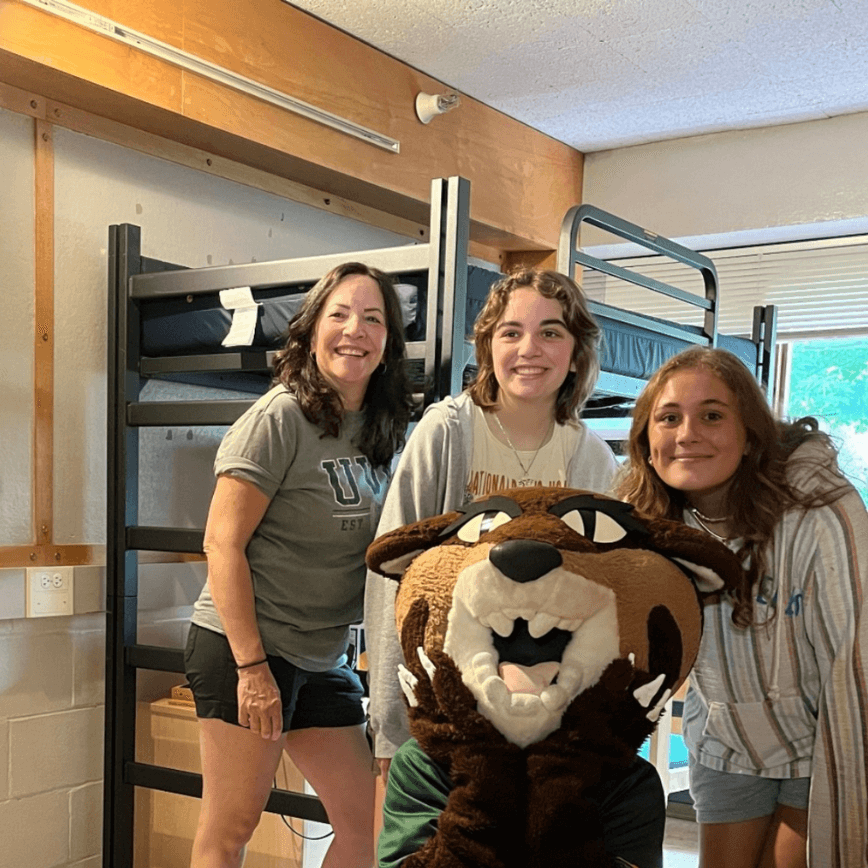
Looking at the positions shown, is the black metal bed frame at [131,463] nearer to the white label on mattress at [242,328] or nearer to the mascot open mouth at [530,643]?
the white label on mattress at [242,328]

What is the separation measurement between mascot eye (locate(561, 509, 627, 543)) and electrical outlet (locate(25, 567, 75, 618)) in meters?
1.69

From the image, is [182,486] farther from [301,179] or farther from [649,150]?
[649,150]

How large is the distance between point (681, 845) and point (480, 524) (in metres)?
2.60

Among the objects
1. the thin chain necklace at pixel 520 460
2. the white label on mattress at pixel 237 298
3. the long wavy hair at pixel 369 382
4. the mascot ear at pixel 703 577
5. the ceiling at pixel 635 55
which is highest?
the ceiling at pixel 635 55

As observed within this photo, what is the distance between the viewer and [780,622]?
1431 millimetres

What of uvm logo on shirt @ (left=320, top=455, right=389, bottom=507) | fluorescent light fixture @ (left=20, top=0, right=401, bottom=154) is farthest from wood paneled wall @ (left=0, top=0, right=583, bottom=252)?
uvm logo on shirt @ (left=320, top=455, right=389, bottom=507)

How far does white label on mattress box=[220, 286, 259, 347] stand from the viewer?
2.31m

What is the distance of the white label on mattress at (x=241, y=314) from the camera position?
2.31 metres

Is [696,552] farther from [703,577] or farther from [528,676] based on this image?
[528,676]

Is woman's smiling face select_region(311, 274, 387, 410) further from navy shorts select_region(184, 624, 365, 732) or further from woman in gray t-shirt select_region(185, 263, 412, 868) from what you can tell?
navy shorts select_region(184, 624, 365, 732)

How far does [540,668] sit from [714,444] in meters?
0.53

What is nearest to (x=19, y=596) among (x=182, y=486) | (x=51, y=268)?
(x=182, y=486)

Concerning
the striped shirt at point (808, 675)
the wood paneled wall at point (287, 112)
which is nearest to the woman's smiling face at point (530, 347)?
the striped shirt at point (808, 675)

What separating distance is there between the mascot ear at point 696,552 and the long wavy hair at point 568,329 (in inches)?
21.7
